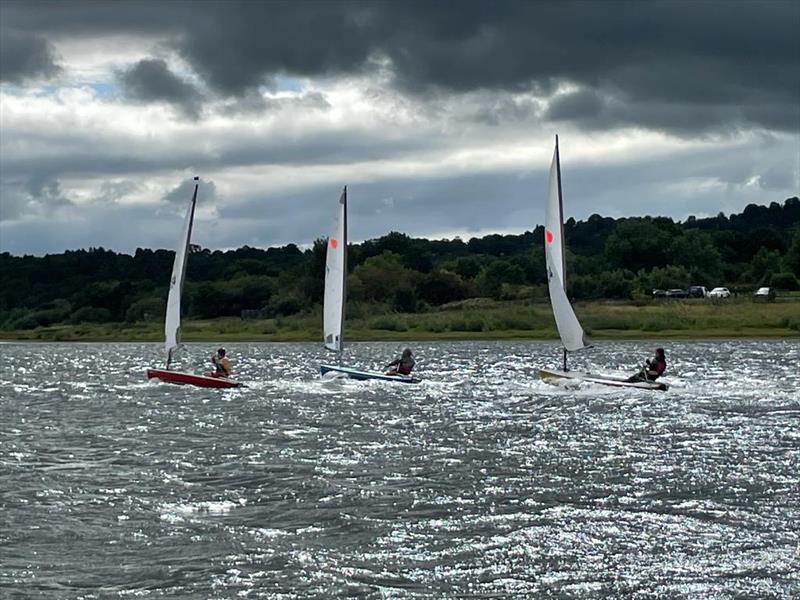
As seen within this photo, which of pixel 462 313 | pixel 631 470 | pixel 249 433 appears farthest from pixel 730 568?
pixel 462 313

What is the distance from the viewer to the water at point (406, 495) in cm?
1881

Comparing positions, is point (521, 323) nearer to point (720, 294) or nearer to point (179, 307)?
point (720, 294)

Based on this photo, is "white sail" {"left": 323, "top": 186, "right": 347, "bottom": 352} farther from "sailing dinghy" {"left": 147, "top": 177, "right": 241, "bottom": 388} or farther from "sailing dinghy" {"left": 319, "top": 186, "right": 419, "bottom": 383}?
"sailing dinghy" {"left": 147, "top": 177, "right": 241, "bottom": 388}

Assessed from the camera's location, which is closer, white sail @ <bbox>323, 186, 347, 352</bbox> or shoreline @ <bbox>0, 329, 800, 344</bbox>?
white sail @ <bbox>323, 186, 347, 352</bbox>

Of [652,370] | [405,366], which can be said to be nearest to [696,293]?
[405,366]

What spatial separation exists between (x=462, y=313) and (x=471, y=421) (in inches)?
3244

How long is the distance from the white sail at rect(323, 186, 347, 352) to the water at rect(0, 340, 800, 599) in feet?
19.9

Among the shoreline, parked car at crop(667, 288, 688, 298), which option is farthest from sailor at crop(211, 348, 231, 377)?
parked car at crop(667, 288, 688, 298)

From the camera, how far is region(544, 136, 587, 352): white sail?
53500mm

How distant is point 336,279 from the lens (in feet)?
185

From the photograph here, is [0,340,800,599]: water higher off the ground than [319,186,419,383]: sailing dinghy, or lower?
lower

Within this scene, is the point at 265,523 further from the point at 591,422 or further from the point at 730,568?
the point at 591,422

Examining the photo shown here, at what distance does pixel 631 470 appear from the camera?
1126 inches

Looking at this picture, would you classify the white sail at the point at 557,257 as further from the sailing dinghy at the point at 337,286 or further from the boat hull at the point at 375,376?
the sailing dinghy at the point at 337,286
